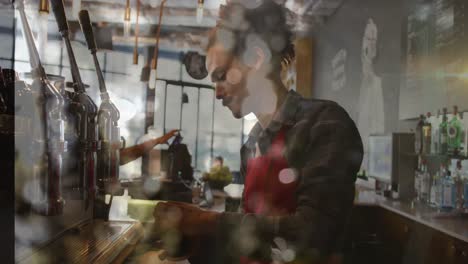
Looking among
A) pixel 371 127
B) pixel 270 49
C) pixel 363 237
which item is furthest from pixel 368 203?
pixel 270 49

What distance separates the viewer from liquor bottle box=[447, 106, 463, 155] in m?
1.70

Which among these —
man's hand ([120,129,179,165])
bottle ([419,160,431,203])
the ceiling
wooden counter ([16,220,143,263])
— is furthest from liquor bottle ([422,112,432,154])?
wooden counter ([16,220,143,263])

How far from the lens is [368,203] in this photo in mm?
1790

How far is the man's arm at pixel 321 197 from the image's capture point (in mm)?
449

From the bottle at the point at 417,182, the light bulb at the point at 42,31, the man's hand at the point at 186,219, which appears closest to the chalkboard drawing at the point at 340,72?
the bottle at the point at 417,182

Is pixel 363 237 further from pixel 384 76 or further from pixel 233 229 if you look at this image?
pixel 233 229

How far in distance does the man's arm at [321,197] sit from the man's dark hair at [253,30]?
13 centimetres

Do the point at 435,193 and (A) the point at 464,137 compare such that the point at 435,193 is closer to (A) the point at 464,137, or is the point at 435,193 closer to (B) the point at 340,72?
(A) the point at 464,137

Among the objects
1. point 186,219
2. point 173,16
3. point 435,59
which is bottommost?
→ point 186,219

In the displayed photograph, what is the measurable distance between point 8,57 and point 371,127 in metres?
2.12

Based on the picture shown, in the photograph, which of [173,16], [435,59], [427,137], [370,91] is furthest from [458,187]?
[173,16]

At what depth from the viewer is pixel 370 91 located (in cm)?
234

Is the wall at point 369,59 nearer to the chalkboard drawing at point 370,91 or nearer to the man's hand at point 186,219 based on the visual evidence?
the chalkboard drawing at point 370,91

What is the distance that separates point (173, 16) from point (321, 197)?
102 inches
